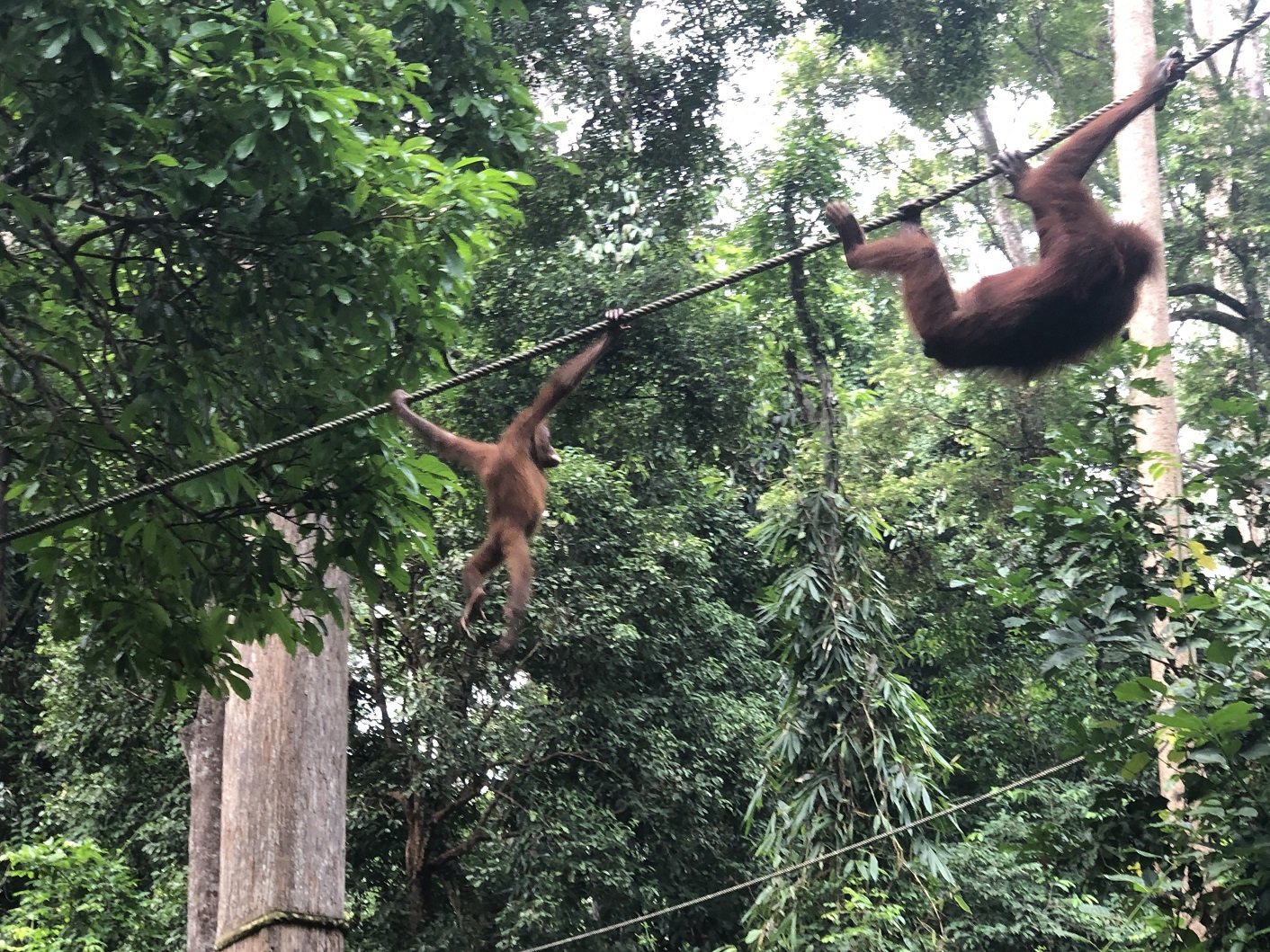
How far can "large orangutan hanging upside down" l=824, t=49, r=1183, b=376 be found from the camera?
4.21 m

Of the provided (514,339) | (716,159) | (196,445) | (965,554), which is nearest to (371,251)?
(196,445)

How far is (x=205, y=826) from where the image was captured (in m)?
6.33

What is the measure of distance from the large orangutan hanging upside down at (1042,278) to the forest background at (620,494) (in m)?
0.32

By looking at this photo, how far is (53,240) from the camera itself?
362 centimetres

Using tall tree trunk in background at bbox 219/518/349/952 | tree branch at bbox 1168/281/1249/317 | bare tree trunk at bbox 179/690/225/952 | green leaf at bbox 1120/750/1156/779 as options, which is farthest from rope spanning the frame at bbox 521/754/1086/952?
tree branch at bbox 1168/281/1249/317

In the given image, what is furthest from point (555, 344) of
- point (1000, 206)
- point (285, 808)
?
point (1000, 206)

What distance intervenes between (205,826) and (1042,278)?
4.96m

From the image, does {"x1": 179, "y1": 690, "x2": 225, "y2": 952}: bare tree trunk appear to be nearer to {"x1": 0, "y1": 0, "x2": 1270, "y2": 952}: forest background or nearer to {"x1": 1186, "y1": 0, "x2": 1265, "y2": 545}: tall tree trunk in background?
{"x1": 0, "y1": 0, "x2": 1270, "y2": 952}: forest background

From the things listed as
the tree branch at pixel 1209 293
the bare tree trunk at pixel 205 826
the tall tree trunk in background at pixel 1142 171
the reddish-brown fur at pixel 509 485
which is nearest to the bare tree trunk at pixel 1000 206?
the tree branch at pixel 1209 293

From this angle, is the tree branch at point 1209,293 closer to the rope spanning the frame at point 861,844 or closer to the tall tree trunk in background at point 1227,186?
the tall tree trunk in background at point 1227,186

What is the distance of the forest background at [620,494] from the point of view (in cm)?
360

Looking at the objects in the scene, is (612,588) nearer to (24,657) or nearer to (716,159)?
(716,159)

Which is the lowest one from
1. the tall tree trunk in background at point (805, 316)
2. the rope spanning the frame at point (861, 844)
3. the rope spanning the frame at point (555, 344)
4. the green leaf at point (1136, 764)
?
the green leaf at point (1136, 764)

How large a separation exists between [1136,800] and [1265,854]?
29.7 inches
